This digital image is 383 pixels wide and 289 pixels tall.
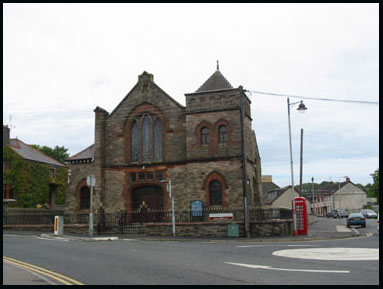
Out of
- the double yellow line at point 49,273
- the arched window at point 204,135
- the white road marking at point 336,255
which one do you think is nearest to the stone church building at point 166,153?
the arched window at point 204,135

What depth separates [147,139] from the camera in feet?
105

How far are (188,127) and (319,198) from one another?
8325 cm

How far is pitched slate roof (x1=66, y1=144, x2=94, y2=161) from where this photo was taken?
1328 inches

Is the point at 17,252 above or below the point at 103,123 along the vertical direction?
below

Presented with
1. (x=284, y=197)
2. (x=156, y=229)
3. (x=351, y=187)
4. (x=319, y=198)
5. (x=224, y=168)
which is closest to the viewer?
(x=156, y=229)

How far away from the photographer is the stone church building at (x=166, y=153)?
95.9ft

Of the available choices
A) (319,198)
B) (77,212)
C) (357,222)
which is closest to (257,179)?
(357,222)

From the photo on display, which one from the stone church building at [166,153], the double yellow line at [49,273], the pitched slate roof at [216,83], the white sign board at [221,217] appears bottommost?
the double yellow line at [49,273]

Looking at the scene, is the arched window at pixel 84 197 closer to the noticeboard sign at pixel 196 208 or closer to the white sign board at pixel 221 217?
the noticeboard sign at pixel 196 208

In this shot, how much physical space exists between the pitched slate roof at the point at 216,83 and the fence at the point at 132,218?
9005 mm

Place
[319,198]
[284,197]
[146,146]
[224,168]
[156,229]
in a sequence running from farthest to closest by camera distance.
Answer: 1. [319,198]
2. [284,197]
3. [146,146]
4. [224,168]
5. [156,229]

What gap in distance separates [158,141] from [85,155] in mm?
6590

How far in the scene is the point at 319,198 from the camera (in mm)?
105688

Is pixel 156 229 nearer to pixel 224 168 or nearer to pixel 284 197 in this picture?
pixel 224 168
